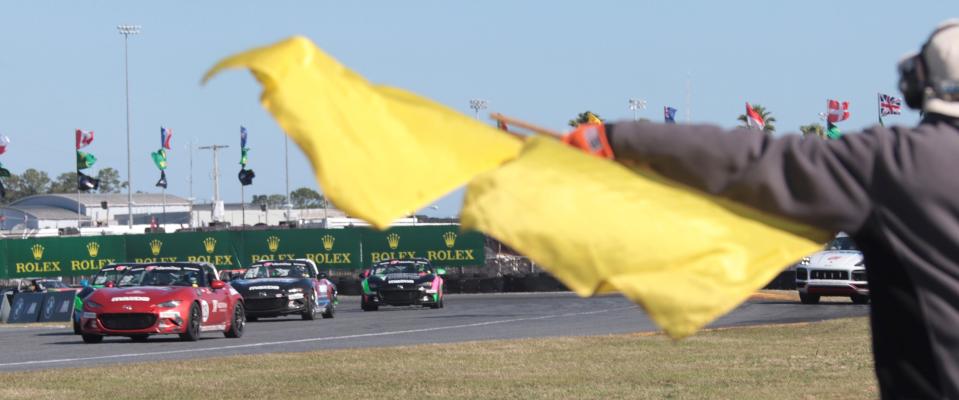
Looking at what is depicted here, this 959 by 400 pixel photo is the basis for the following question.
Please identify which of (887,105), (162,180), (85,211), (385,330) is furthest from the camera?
(85,211)

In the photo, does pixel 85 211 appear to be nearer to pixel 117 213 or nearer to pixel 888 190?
pixel 117 213

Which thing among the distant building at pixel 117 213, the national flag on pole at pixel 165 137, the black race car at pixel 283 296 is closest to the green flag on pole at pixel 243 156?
the national flag on pole at pixel 165 137

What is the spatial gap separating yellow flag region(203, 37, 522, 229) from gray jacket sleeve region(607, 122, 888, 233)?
38cm

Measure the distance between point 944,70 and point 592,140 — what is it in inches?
29.5

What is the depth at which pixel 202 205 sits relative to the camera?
4830 inches

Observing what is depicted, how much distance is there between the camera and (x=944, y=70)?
3.09 meters

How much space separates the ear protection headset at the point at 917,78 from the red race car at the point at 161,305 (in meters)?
19.8

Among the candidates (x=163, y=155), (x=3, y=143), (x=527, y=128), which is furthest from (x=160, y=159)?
(x=527, y=128)

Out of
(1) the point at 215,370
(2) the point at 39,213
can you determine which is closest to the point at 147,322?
(1) the point at 215,370

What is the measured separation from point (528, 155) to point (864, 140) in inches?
26.9

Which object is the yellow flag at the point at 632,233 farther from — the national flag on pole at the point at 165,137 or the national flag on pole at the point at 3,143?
the national flag on pole at the point at 165,137

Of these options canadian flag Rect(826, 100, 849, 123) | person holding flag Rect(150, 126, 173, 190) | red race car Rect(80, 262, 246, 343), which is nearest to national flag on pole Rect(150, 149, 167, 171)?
person holding flag Rect(150, 126, 173, 190)

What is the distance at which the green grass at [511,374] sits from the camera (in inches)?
513

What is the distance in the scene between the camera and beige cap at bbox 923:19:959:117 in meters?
3.07
